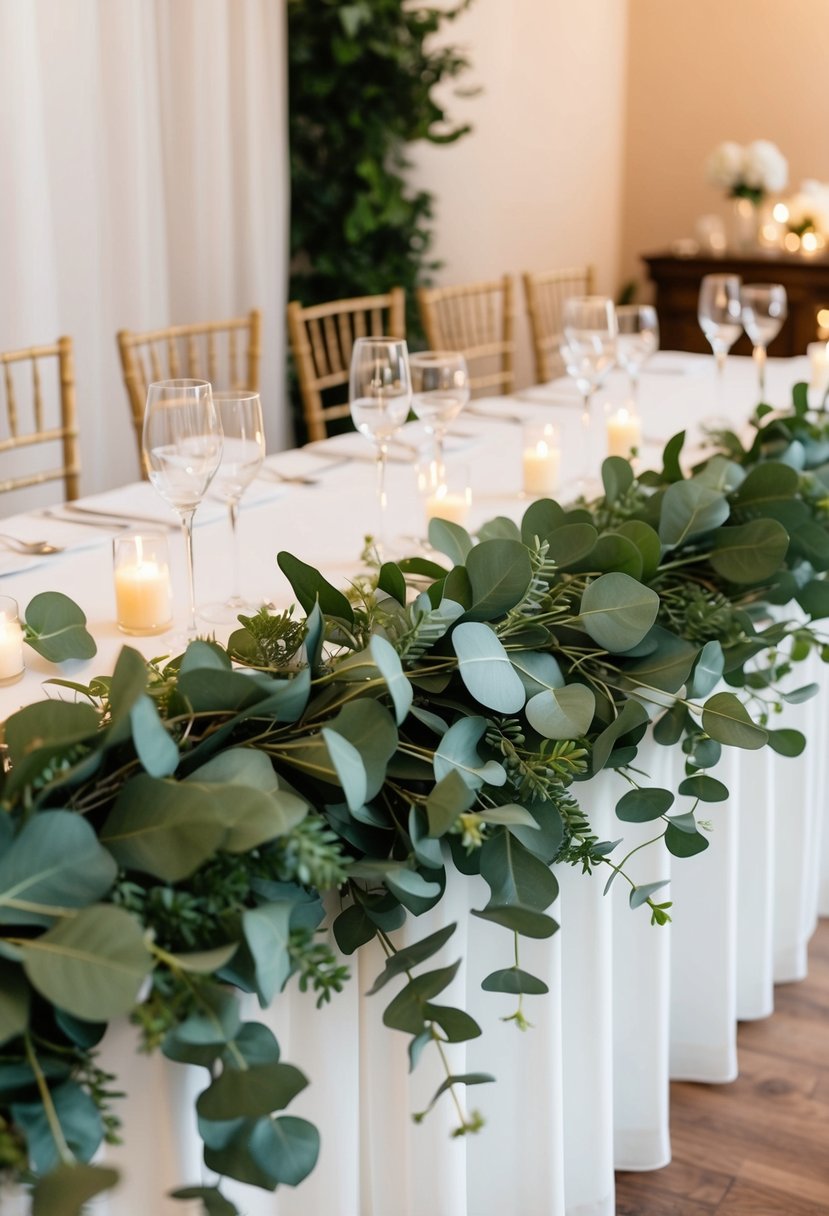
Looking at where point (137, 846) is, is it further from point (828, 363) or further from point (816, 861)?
point (828, 363)

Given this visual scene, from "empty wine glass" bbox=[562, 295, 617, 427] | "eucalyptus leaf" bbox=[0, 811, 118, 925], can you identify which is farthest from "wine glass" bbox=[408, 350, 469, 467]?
"eucalyptus leaf" bbox=[0, 811, 118, 925]

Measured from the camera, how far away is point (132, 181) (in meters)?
3.39

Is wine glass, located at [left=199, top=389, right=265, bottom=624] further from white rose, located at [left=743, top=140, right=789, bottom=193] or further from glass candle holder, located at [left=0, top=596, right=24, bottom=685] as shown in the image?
white rose, located at [left=743, top=140, right=789, bottom=193]

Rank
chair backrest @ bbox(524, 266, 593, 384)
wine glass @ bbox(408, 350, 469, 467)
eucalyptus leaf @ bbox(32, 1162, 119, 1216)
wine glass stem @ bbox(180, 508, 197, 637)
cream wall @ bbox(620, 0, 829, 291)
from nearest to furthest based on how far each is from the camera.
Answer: eucalyptus leaf @ bbox(32, 1162, 119, 1216) < wine glass stem @ bbox(180, 508, 197, 637) < wine glass @ bbox(408, 350, 469, 467) < chair backrest @ bbox(524, 266, 593, 384) < cream wall @ bbox(620, 0, 829, 291)

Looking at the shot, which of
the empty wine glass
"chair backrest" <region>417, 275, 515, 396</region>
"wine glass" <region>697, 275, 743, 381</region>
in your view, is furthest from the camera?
"chair backrest" <region>417, 275, 515, 396</region>

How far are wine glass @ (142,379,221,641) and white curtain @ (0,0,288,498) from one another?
1983mm

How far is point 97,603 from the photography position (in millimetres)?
1422

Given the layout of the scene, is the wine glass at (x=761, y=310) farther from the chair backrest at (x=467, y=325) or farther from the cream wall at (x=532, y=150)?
the cream wall at (x=532, y=150)

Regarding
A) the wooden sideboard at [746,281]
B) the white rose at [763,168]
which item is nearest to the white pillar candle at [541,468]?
the wooden sideboard at [746,281]

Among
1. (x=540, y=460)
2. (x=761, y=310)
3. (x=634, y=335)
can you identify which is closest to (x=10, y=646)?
(x=540, y=460)

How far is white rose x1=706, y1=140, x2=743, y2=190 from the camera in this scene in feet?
15.7

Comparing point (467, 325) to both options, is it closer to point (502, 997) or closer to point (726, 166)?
point (726, 166)

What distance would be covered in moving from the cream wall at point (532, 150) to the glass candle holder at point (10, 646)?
3.61m

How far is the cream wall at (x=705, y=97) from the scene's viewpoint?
516 cm
